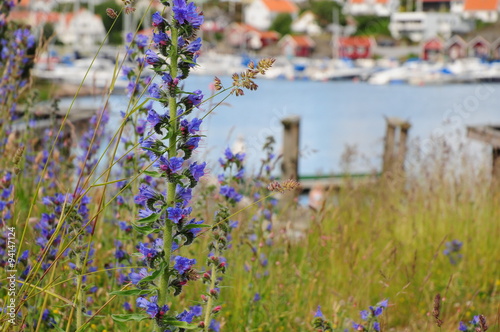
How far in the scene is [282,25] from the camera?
3920 inches

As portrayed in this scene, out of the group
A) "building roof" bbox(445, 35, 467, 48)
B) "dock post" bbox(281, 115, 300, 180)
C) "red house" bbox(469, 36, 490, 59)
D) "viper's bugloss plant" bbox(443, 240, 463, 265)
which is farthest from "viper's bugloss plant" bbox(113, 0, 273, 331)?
"building roof" bbox(445, 35, 467, 48)

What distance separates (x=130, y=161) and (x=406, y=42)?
92.2 meters

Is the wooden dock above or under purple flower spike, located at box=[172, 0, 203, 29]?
under

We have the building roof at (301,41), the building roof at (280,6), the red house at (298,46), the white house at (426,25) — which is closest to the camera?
the white house at (426,25)

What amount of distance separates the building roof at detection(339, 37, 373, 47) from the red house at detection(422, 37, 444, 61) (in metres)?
7.91

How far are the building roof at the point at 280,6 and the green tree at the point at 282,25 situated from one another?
5.33 meters

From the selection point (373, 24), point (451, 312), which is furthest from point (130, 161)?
point (373, 24)

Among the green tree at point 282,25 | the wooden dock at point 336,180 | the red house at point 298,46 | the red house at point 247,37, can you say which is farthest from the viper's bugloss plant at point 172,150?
the green tree at point 282,25

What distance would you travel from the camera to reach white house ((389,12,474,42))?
87.7 m

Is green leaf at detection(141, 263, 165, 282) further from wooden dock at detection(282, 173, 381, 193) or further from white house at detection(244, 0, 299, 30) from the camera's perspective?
white house at detection(244, 0, 299, 30)

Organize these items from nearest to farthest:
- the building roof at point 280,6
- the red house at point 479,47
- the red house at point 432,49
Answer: the red house at point 479,47
the red house at point 432,49
the building roof at point 280,6

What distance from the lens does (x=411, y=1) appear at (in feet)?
307

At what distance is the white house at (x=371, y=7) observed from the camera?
93500 mm

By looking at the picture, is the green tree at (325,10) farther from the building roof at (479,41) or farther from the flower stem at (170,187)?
the flower stem at (170,187)
